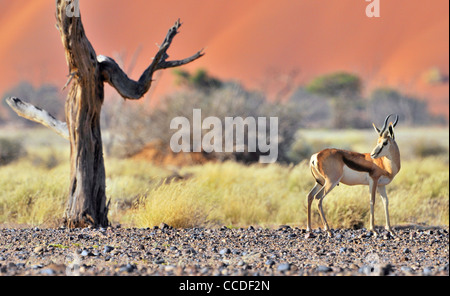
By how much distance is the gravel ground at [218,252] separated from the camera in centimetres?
552

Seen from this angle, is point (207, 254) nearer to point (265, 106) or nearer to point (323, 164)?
point (323, 164)

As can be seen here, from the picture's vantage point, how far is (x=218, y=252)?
6617 millimetres

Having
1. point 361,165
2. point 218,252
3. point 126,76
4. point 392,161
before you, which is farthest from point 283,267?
point 126,76

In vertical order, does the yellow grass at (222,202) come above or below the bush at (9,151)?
below

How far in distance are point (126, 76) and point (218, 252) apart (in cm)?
351

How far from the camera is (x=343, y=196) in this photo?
10.2m

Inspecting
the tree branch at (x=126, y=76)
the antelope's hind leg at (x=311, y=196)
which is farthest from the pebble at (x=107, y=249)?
the tree branch at (x=126, y=76)

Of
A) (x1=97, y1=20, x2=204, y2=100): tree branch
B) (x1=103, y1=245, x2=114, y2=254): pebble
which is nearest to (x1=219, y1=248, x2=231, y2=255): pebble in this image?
(x1=103, y1=245, x2=114, y2=254): pebble

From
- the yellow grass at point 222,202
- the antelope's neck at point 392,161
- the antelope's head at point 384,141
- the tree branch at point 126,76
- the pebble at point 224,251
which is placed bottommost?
the pebble at point 224,251

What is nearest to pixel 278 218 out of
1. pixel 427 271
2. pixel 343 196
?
pixel 343 196

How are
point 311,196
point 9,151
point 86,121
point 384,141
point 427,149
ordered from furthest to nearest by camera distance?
point 427,149, point 9,151, point 86,121, point 311,196, point 384,141

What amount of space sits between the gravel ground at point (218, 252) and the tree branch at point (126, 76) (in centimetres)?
211

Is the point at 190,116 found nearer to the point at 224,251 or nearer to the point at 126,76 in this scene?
the point at 126,76

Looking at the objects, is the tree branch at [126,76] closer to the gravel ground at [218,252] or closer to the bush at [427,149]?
the gravel ground at [218,252]
